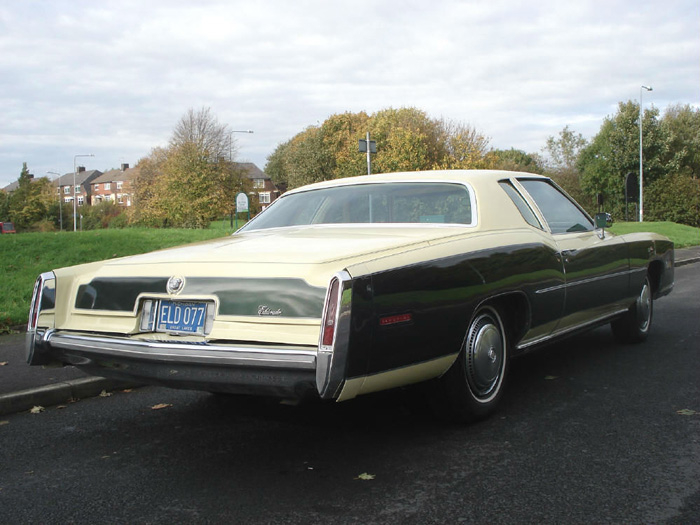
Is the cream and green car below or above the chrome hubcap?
above

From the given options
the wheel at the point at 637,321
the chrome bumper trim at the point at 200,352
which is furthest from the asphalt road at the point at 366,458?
the wheel at the point at 637,321

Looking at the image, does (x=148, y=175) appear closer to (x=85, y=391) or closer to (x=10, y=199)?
(x=10, y=199)

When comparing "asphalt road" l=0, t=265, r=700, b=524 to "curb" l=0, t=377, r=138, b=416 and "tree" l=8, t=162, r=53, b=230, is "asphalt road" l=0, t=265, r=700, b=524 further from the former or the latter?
"tree" l=8, t=162, r=53, b=230

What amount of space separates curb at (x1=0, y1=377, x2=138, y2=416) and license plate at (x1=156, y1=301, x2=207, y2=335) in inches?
77.4

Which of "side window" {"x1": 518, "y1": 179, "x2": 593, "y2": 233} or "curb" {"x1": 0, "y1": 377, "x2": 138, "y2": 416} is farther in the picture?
"side window" {"x1": 518, "y1": 179, "x2": 593, "y2": 233}

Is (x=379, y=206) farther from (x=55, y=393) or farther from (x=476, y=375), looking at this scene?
(x=55, y=393)

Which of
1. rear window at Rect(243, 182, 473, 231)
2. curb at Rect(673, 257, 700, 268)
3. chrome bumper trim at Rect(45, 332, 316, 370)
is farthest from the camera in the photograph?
curb at Rect(673, 257, 700, 268)

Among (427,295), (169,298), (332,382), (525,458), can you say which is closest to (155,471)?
(169,298)

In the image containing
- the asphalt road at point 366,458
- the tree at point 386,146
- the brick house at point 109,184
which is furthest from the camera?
the brick house at point 109,184

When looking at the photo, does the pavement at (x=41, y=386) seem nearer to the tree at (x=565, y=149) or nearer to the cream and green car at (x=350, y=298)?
the cream and green car at (x=350, y=298)

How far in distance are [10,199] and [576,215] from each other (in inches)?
3145

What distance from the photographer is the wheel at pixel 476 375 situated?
12.8ft

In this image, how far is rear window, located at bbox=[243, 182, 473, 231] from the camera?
4520 millimetres

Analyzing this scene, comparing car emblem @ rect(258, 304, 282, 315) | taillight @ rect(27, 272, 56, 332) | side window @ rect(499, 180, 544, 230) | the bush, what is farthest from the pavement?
the bush
